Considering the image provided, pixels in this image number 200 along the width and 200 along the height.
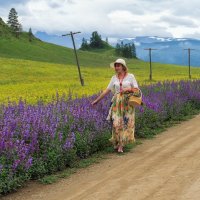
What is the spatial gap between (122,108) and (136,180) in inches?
99.4

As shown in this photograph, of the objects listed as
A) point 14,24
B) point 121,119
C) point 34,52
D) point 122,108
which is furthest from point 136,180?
point 14,24

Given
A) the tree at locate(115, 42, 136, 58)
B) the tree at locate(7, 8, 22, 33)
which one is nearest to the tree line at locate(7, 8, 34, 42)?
the tree at locate(7, 8, 22, 33)

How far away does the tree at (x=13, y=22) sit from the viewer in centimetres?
14300

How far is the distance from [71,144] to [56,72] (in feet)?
181

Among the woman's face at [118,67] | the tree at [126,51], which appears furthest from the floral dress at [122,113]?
the tree at [126,51]

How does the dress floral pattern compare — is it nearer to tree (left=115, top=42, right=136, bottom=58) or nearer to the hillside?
the hillside

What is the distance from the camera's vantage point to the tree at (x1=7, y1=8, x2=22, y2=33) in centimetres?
14300

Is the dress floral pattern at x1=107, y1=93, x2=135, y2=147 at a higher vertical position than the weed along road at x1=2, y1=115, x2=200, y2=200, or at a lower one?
higher

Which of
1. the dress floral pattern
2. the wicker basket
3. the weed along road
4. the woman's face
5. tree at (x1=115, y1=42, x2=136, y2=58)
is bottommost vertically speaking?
the weed along road

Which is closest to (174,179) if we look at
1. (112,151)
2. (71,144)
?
(71,144)

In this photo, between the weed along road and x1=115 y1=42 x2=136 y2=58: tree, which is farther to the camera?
x1=115 y1=42 x2=136 y2=58: tree

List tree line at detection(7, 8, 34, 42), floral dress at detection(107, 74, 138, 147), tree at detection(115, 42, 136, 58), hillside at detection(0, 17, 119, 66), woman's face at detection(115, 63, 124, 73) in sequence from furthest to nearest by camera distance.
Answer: tree at detection(115, 42, 136, 58) → tree line at detection(7, 8, 34, 42) → hillside at detection(0, 17, 119, 66) → floral dress at detection(107, 74, 138, 147) → woman's face at detection(115, 63, 124, 73)

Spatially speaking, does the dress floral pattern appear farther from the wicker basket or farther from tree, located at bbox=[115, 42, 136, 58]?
tree, located at bbox=[115, 42, 136, 58]

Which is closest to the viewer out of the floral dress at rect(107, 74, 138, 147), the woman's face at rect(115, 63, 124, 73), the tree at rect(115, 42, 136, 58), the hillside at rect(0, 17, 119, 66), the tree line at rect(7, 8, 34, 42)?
the woman's face at rect(115, 63, 124, 73)
